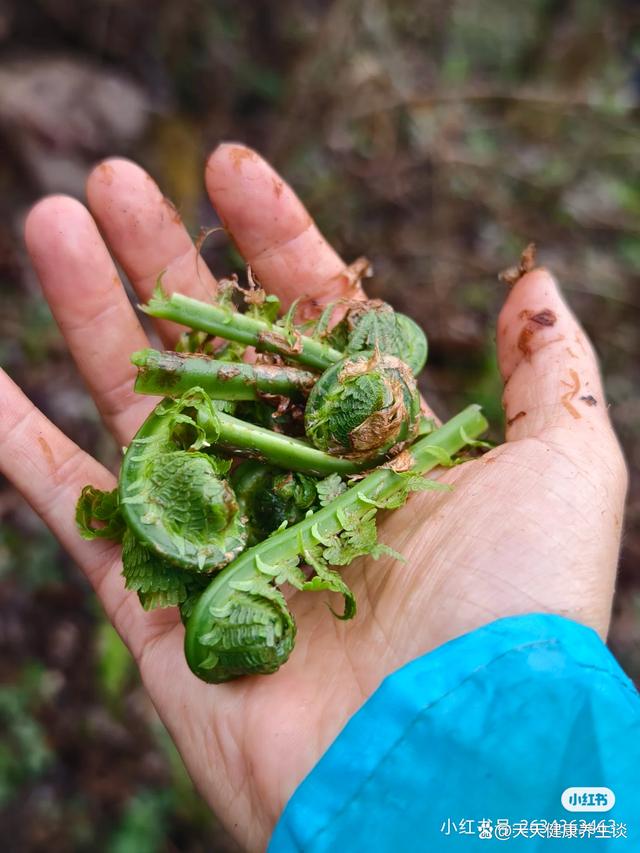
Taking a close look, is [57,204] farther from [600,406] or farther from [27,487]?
[600,406]

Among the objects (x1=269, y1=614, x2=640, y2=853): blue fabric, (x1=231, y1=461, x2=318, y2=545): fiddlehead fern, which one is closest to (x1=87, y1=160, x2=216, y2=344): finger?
(x1=231, y1=461, x2=318, y2=545): fiddlehead fern

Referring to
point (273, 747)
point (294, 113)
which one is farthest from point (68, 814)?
point (294, 113)

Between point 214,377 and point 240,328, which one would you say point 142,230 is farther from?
point 214,377

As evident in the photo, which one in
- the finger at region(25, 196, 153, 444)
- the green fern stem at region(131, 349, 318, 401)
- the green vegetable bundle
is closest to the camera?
the green vegetable bundle

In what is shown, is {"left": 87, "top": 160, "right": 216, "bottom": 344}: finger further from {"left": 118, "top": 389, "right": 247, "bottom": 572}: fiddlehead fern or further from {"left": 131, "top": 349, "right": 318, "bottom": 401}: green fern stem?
{"left": 118, "top": 389, "right": 247, "bottom": 572}: fiddlehead fern

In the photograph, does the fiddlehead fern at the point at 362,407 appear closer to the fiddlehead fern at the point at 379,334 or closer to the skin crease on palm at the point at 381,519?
the fiddlehead fern at the point at 379,334

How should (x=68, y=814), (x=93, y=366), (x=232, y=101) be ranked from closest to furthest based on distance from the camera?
(x=93, y=366) < (x=68, y=814) < (x=232, y=101)
